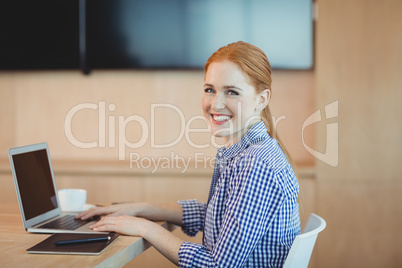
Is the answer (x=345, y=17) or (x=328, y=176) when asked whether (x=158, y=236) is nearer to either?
(x=328, y=176)

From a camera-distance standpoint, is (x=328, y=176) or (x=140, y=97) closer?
(x=328, y=176)

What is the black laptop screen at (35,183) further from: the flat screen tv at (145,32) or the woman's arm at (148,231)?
the flat screen tv at (145,32)

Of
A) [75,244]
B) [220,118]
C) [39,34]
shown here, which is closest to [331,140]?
[220,118]

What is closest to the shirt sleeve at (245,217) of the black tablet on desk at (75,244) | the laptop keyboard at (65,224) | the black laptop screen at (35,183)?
the black tablet on desk at (75,244)

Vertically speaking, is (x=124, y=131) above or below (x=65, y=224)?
above

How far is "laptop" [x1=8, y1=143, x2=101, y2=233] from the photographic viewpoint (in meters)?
1.71

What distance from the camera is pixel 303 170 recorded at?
2.78 m

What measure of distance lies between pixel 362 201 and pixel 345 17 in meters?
0.95

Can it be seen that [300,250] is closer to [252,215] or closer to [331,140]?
[252,215]

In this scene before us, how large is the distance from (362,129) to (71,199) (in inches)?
59.8

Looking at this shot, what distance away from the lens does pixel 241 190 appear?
4.78 feet

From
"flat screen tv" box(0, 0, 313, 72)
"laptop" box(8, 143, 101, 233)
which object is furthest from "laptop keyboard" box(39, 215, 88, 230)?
"flat screen tv" box(0, 0, 313, 72)

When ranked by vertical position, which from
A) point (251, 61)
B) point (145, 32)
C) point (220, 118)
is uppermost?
point (145, 32)

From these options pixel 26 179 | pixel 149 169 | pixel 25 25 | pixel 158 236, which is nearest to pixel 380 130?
pixel 149 169
